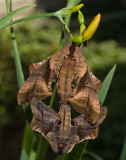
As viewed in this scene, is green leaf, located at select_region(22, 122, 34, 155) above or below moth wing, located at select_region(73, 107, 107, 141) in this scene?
below

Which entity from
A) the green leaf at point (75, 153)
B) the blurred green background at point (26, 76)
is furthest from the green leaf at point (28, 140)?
→ the blurred green background at point (26, 76)

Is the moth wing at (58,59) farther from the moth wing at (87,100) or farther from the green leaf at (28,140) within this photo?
the green leaf at (28,140)

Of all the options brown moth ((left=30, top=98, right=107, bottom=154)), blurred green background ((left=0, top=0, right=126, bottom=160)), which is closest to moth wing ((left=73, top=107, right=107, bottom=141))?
brown moth ((left=30, top=98, right=107, bottom=154))

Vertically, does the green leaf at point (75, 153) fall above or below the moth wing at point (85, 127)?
below

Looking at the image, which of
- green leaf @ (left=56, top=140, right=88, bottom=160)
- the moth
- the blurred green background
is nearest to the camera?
the moth

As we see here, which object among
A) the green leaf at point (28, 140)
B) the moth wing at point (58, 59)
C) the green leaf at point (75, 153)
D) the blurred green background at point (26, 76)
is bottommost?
the blurred green background at point (26, 76)

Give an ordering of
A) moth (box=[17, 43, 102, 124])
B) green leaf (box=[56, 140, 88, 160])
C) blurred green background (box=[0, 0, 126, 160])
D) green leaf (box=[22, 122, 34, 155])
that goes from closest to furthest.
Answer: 1. moth (box=[17, 43, 102, 124])
2. green leaf (box=[56, 140, 88, 160])
3. green leaf (box=[22, 122, 34, 155])
4. blurred green background (box=[0, 0, 126, 160])

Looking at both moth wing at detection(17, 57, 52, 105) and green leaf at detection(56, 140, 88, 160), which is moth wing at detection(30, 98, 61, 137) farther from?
green leaf at detection(56, 140, 88, 160)

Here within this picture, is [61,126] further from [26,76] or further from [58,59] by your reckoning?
[26,76]
